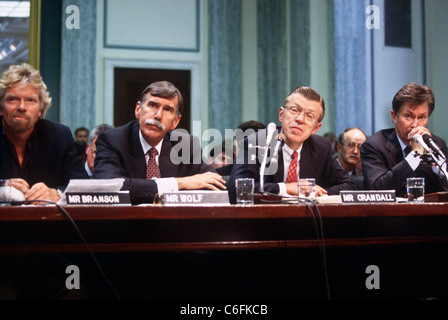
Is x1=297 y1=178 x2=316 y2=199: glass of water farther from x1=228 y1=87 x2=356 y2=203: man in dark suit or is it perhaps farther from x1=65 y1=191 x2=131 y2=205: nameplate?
x1=65 y1=191 x2=131 y2=205: nameplate

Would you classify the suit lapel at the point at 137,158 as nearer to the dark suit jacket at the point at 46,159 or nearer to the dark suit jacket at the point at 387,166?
the dark suit jacket at the point at 46,159

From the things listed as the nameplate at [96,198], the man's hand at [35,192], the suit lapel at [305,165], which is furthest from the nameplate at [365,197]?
the man's hand at [35,192]

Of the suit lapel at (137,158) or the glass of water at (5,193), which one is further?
the suit lapel at (137,158)

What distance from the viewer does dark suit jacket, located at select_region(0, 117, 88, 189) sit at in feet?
7.72

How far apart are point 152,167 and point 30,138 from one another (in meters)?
0.59

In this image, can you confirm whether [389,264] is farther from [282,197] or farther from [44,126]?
[44,126]

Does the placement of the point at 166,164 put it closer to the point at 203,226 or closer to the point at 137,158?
the point at 137,158

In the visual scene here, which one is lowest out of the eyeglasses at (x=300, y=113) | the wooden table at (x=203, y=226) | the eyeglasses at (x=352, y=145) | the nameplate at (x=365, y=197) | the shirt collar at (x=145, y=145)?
the wooden table at (x=203, y=226)

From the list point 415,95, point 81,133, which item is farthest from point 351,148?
point 81,133

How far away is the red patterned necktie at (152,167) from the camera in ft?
8.18

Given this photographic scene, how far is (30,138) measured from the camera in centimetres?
240

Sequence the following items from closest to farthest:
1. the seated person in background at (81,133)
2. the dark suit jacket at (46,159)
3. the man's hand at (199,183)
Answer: the man's hand at (199,183) → the dark suit jacket at (46,159) → the seated person in background at (81,133)

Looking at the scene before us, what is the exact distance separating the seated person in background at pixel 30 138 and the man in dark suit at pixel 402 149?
1.51m

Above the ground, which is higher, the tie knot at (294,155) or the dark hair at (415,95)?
the dark hair at (415,95)
